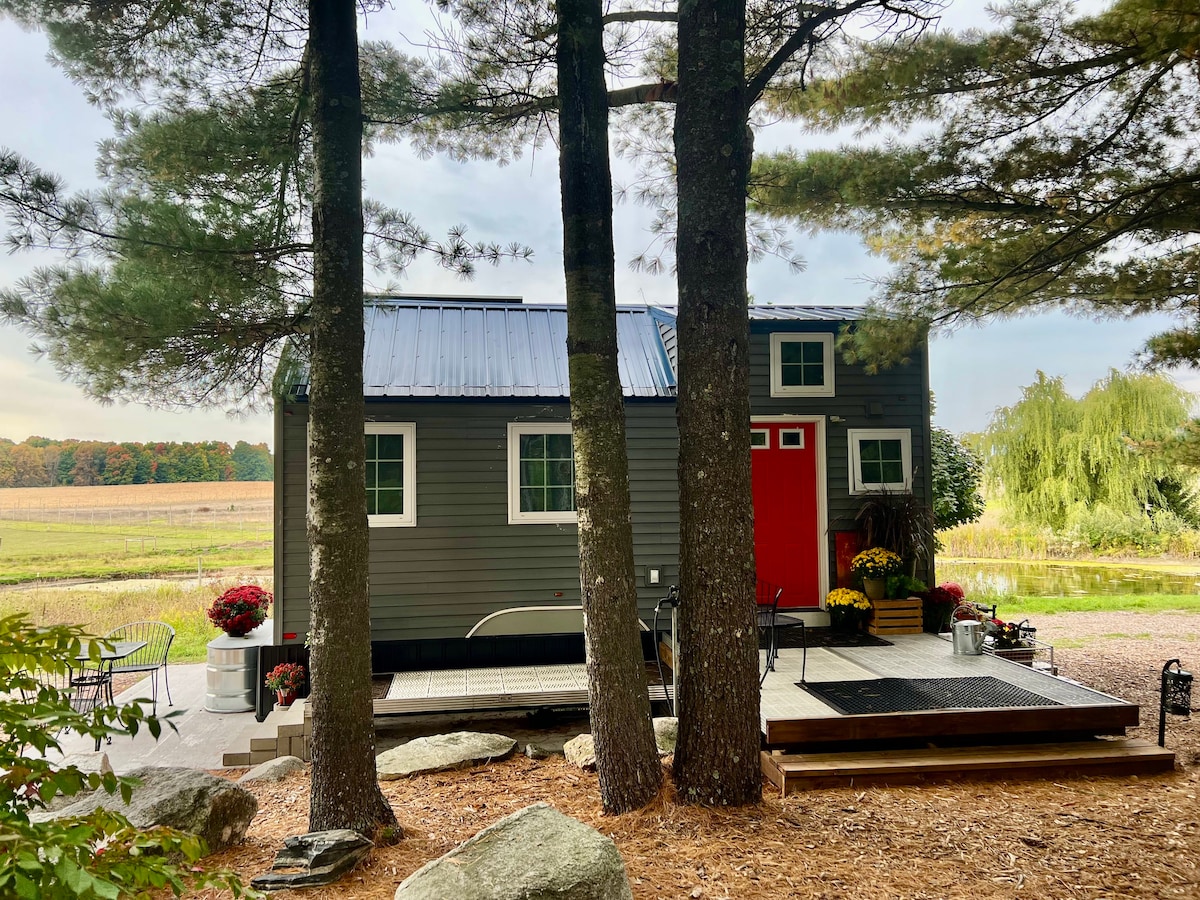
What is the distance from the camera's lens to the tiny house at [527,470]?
283 inches

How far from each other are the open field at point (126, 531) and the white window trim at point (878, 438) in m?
13.5

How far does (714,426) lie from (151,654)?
9.73 metres

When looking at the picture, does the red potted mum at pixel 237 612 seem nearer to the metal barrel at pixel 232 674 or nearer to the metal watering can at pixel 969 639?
the metal barrel at pixel 232 674

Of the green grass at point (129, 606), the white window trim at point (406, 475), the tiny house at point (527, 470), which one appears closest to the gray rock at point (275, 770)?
the tiny house at point (527, 470)

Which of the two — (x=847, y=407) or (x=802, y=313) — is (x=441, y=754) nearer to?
(x=847, y=407)

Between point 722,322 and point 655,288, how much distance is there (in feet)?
8.56

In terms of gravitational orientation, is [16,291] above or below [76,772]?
above

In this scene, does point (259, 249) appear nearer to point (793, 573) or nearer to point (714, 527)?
point (714, 527)

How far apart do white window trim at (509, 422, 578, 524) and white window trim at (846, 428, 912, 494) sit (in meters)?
2.91

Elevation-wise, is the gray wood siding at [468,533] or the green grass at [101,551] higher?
the gray wood siding at [468,533]

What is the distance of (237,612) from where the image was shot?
24.0 feet

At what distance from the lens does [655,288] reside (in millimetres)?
6211

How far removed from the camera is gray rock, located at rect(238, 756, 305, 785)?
5.11 metres

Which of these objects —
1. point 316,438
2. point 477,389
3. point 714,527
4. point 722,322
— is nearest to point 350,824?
point 316,438
